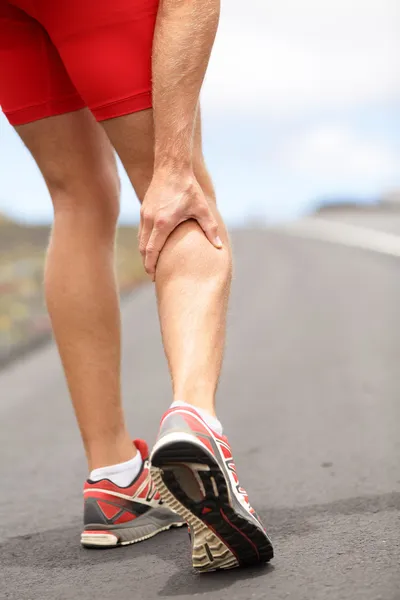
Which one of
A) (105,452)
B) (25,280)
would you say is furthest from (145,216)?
(25,280)

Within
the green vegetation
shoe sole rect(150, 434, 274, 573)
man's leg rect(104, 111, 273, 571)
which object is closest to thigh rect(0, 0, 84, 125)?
man's leg rect(104, 111, 273, 571)

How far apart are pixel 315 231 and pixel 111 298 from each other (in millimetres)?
15322

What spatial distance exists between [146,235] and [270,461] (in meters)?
1.12

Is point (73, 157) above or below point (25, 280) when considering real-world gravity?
above

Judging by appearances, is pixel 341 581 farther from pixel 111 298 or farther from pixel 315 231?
pixel 315 231

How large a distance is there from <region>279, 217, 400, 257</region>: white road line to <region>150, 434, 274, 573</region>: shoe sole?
8.65 m

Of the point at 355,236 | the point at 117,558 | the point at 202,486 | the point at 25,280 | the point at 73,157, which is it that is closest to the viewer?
the point at 202,486

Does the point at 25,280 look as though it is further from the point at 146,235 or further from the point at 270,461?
the point at 146,235

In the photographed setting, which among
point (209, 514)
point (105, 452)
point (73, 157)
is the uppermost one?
point (73, 157)

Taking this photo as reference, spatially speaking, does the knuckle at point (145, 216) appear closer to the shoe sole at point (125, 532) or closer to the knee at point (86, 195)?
the knee at point (86, 195)

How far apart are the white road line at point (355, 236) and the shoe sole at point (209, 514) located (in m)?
8.65

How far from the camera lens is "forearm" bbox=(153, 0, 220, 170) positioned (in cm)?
167

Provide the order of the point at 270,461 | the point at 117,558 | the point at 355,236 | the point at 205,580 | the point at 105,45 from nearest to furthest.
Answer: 1. the point at 205,580
2. the point at 105,45
3. the point at 117,558
4. the point at 270,461
5. the point at 355,236

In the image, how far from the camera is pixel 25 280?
9141mm
